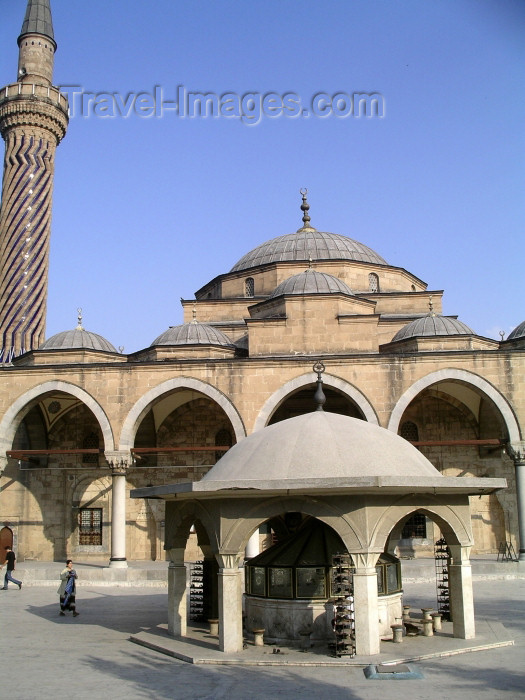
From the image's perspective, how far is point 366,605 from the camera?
648 cm

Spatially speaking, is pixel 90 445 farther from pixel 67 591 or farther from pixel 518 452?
pixel 518 452

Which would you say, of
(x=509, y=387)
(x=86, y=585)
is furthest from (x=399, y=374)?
(x=86, y=585)

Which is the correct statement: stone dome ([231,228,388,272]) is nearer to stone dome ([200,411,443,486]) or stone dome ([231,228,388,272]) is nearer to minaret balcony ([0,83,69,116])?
minaret balcony ([0,83,69,116])

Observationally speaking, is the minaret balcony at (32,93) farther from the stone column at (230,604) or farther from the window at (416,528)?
the stone column at (230,604)

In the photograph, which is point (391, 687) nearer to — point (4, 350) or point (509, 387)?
point (509, 387)

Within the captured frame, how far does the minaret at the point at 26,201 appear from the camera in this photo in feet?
68.0

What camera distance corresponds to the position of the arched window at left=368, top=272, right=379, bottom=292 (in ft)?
71.2

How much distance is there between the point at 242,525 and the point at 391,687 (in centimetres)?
200

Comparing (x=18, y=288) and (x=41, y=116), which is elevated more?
(x=41, y=116)

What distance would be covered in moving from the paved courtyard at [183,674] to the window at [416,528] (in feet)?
27.7

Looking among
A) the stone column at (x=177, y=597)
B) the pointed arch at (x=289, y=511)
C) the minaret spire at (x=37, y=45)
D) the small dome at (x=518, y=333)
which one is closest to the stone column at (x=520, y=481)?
the small dome at (x=518, y=333)

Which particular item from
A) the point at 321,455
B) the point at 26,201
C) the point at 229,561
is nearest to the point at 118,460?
the point at 229,561

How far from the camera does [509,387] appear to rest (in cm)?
1474

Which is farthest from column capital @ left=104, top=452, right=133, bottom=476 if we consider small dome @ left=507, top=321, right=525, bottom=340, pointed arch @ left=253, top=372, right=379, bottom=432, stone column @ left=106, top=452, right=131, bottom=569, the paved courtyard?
small dome @ left=507, top=321, right=525, bottom=340
